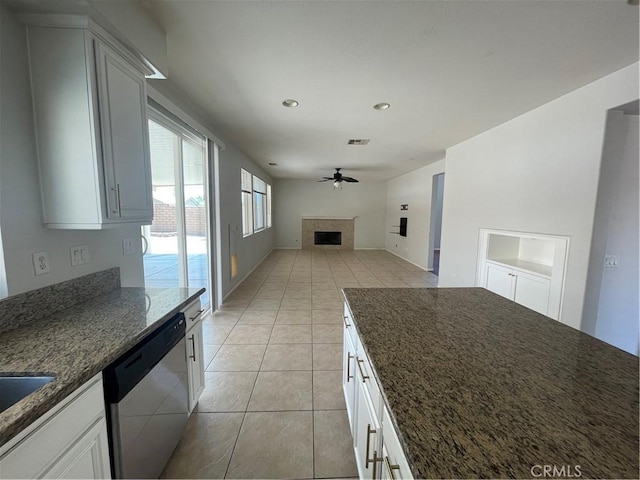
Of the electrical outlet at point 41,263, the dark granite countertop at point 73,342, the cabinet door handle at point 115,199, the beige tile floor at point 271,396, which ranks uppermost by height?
the cabinet door handle at point 115,199

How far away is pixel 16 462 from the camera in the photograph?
0.70m

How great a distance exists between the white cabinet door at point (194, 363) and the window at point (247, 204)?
3634 mm

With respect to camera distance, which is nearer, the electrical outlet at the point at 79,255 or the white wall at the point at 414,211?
the electrical outlet at the point at 79,255

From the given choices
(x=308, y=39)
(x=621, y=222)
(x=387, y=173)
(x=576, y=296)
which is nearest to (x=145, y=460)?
(x=308, y=39)

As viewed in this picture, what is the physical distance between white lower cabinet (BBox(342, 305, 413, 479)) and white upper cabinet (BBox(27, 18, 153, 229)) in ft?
5.10

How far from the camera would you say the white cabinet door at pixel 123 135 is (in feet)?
4.40

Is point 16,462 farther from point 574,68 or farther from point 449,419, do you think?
point 574,68

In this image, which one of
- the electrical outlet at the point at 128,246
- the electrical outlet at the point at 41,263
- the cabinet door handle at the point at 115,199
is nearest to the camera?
the electrical outlet at the point at 41,263

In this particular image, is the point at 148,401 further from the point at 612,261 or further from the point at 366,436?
the point at 612,261

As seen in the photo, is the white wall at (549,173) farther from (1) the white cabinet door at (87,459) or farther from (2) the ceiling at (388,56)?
(1) the white cabinet door at (87,459)

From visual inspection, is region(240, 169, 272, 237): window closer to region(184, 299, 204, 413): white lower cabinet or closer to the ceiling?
the ceiling

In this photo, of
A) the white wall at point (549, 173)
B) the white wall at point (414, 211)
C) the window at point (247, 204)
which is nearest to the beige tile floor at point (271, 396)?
the window at point (247, 204)

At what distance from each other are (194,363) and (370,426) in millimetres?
1292

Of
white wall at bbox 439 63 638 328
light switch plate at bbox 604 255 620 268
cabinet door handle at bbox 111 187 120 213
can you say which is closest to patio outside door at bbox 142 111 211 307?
cabinet door handle at bbox 111 187 120 213
